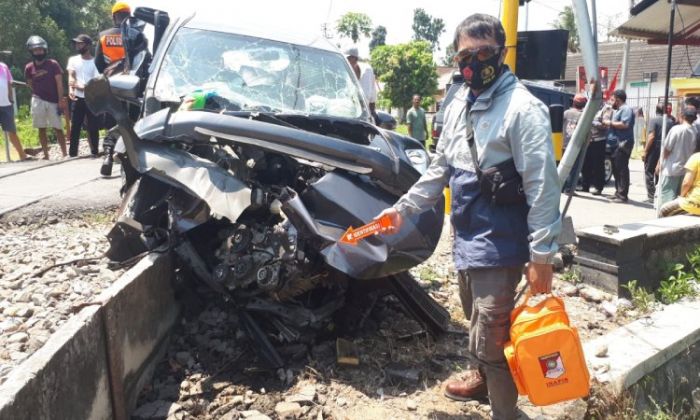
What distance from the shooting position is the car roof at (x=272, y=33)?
5031 millimetres

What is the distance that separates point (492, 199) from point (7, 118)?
937 cm

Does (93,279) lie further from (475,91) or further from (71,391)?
(475,91)

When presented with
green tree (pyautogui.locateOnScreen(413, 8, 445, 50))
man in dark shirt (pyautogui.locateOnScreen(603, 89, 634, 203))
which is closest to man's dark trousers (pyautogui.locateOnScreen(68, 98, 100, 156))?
man in dark shirt (pyautogui.locateOnScreen(603, 89, 634, 203))

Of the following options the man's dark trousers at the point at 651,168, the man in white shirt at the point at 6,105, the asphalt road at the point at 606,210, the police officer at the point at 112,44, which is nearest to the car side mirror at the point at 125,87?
the police officer at the point at 112,44

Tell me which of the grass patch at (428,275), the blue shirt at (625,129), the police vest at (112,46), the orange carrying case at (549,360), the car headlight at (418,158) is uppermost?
the police vest at (112,46)

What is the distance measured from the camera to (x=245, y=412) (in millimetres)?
3086

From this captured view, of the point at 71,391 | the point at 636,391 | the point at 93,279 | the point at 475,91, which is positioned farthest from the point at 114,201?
the point at 636,391

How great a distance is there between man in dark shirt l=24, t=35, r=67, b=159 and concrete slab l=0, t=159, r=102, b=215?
107 cm

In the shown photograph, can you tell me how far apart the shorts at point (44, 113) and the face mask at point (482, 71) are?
8714mm

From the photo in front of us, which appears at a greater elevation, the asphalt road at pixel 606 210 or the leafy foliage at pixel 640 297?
the leafy foliage at pixel 640 297

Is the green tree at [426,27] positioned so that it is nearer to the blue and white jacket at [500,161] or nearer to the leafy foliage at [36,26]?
the leafy foliage at [36,26]

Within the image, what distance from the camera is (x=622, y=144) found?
10156 mm

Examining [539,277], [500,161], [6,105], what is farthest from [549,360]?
[6,105]

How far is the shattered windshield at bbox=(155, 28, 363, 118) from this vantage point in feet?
14.7
